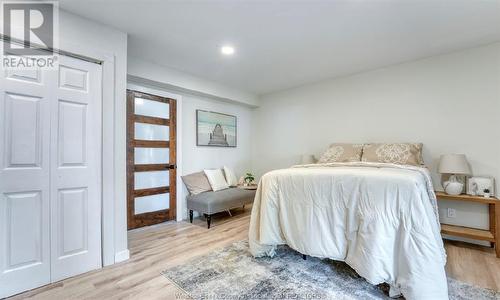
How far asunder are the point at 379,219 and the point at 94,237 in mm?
2406

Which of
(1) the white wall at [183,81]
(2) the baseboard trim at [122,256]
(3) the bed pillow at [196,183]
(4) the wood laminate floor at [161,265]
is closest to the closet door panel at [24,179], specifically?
(4) the wood laminate floor at [161,265]

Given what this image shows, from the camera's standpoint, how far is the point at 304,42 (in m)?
2.54

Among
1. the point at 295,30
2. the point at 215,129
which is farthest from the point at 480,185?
the point at 215,129

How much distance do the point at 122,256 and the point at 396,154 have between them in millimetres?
3260

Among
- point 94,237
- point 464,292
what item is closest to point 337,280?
point 464,292

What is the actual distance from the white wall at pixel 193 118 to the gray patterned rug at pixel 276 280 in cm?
173

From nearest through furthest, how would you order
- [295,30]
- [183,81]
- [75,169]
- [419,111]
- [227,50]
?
[75,169] → [295,30] → [227,50] → [419,111] → [183,81]

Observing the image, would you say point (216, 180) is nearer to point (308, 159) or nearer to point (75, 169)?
point (308, 159)

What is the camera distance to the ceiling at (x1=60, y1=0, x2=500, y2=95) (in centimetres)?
191

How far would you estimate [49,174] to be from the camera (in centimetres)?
185

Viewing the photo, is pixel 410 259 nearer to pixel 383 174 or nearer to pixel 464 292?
pixel 383 174

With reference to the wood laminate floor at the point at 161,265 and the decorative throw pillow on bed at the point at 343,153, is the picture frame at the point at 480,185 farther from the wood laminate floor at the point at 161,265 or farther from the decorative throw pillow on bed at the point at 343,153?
the decorative throw pillow on bed at the point at 343,153

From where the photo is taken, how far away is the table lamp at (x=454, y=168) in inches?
96.8

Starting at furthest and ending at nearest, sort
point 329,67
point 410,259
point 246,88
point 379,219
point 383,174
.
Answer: point 246,88
point 329,67
point 383,174
point 379,219
point 410,259
